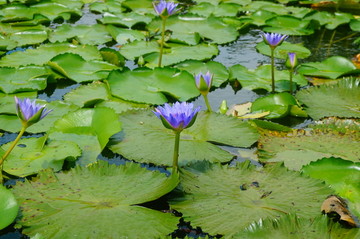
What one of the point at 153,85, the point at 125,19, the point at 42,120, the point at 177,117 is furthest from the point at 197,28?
the point at 177,117

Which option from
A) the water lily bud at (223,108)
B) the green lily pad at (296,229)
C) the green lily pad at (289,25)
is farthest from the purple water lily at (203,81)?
the green lily pad at (289,25)

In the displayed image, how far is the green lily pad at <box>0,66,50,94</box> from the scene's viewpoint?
7.72 ft

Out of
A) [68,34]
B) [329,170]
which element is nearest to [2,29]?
[68,34]

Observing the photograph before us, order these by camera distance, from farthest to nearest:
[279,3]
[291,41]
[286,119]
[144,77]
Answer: [279,3], [291,41], [144,77], [286,119]

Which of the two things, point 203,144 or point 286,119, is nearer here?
point 203,144

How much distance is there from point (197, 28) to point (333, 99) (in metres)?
1.58

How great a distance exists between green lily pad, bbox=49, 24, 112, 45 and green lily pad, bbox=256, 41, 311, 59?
1141 mm

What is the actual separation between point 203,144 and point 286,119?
0.57 metres

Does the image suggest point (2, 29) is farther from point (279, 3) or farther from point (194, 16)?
point (279, 3)

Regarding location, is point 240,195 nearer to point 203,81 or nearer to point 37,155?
point 203,81

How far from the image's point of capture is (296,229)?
3.82 ft

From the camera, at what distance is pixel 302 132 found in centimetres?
194

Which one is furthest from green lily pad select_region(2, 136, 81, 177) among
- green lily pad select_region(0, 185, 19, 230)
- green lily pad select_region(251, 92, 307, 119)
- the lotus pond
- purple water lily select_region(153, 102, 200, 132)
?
green lily pad select_region(251, 92, 307, 119)

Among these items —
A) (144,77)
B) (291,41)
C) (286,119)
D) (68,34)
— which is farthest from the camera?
(291,41)
